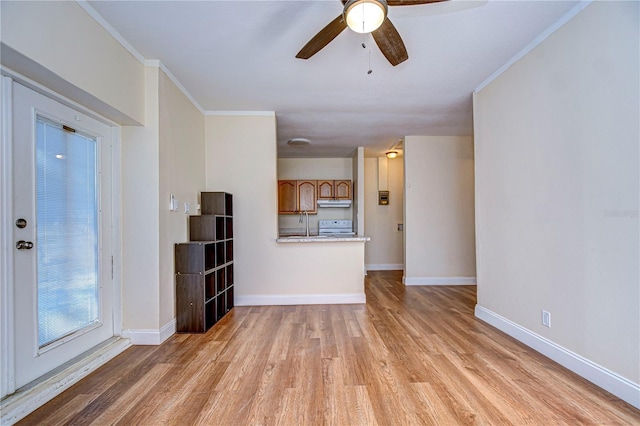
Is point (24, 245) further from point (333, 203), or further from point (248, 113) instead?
point (333, 203)

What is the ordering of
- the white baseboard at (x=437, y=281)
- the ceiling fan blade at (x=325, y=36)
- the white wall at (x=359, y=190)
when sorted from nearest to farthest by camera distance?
the ceiling fan blade at (x=325, y=36)
the white baseboard at (x=437, y=281)
the white wall at (x=359, y=190)

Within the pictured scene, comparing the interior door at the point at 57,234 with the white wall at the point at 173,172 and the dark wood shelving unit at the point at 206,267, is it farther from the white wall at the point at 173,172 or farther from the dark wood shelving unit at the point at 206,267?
the dark wood shelving unit at the point at 206,267

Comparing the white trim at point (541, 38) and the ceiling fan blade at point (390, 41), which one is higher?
the white trim at point (541, 38)

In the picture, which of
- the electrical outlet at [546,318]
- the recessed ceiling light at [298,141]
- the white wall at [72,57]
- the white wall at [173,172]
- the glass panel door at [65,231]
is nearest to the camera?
the white wall at [72,57]

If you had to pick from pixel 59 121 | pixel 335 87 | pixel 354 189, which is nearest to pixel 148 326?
pixel 59 121

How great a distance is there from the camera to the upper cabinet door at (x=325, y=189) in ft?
21.1

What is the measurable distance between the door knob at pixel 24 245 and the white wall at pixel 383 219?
18.7 feet

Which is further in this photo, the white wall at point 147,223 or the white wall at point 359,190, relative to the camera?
the white wall at point 359,190

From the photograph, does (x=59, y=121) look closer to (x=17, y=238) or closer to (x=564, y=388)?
(x=17, y=238)

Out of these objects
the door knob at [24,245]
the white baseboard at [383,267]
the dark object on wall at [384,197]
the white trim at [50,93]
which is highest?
the white trim at [50,93]

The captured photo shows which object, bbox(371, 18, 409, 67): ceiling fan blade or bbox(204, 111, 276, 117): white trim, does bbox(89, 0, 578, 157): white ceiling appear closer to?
bbox(204, 111, 276, 117): white trim

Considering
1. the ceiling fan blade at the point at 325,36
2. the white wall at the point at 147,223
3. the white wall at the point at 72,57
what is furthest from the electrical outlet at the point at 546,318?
the white wall at the point at 72,57

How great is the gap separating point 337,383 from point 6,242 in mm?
2156

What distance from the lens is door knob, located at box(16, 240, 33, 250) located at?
179 centimetres
